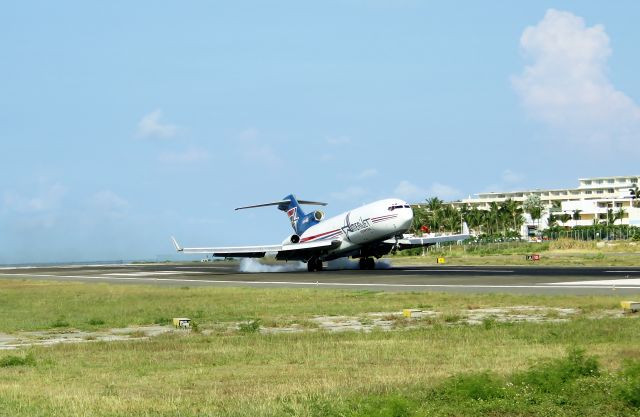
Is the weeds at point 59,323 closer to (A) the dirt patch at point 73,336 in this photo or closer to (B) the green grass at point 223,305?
(B) the green grass at point 223,305

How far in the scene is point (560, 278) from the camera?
56469 millimetres

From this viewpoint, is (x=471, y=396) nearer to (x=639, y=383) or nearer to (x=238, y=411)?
(x=639, y=383)

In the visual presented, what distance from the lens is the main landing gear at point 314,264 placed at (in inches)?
3317

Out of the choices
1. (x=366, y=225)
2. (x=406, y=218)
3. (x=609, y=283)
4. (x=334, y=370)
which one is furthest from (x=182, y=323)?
(x=366, y=225)

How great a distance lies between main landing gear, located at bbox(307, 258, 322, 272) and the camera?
276ft

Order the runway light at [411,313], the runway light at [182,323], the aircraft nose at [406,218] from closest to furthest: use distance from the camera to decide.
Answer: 1. the runway light at [182,323]
2. the runway light at [411,313]
3. the aircraft nose at [406,218]

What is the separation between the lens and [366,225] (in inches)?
3022

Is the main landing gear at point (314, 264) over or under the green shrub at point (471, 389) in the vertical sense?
over

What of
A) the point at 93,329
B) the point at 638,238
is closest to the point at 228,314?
the point at 93,329

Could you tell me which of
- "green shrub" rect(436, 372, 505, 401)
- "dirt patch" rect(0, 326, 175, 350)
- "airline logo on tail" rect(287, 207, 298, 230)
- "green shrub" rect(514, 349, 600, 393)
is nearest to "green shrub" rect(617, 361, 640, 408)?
"green shrub" rect(514, 349, 600, 393)

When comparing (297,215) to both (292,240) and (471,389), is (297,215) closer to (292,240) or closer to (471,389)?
(292,240)

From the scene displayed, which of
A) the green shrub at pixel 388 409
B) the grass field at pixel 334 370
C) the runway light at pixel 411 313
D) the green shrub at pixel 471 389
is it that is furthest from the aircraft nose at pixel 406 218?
the green shrub at pixel 388 409

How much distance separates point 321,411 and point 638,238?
537 ft

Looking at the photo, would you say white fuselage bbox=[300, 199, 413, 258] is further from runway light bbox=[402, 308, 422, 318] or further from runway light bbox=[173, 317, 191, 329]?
runway light bbox=[173, 317, 191, 329]
